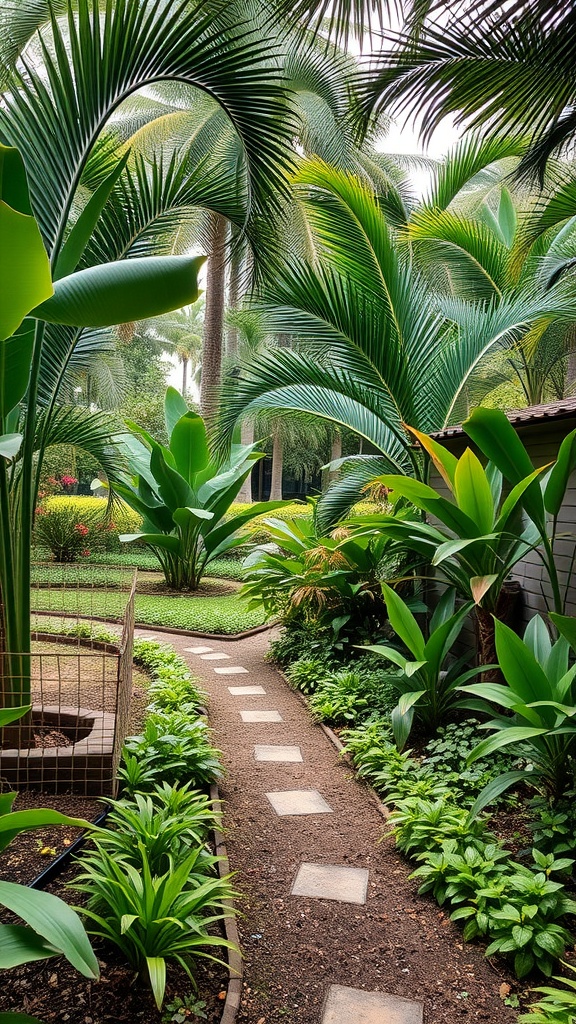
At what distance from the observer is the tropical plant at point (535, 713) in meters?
2.88

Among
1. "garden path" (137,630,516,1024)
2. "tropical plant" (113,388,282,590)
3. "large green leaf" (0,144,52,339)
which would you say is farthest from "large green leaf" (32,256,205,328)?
"tropical plant" (113,388,282,590)

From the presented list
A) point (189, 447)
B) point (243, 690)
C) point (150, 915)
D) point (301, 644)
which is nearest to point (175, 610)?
point (189, 447)

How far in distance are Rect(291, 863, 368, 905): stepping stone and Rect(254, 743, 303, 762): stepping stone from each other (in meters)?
1.26

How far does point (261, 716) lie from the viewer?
5.17 meters

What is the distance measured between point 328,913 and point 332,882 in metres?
0.24

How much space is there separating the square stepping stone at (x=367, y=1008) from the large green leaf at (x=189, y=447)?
7576 mm

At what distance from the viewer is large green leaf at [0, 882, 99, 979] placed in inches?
57.6

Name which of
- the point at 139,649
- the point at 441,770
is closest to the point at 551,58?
the point at 441,770

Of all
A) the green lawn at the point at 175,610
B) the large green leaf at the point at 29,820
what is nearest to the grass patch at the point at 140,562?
the green lawn at the point at 175,610

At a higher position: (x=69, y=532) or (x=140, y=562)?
(x=69, y=532)

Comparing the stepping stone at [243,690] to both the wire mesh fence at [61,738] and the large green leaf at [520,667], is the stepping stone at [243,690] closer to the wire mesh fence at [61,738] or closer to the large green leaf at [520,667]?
the wire mesh fence at [61,738]

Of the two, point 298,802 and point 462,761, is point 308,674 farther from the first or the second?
point 462,761

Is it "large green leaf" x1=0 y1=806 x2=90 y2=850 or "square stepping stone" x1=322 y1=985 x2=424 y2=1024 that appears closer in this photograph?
"large green leaf" x1=0 y1=806 x2=90 y2=850

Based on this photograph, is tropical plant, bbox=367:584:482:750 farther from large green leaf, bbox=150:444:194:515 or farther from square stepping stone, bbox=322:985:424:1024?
large green leaf, bbox=150:444:194:515
